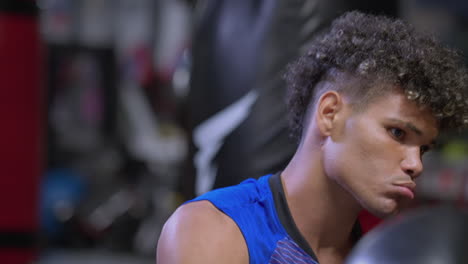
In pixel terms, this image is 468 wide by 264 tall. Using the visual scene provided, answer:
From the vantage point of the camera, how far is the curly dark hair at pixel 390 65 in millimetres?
1188

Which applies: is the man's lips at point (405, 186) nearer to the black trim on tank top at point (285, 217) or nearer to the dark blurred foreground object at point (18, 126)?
the black trim on tank top at point (285, 217)

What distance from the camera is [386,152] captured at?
3.79 ft

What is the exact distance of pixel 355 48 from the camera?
1.25m

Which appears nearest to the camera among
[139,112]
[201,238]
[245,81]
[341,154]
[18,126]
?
[201,238]

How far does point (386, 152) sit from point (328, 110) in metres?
0.14

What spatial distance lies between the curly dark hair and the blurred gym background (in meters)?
0.28

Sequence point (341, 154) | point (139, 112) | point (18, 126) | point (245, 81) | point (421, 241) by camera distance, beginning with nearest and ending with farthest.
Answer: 1. point (421, 241)
2. point (341, 154)
3. point (245, 81)
4. point (18, 126)
5. point (139, 112)

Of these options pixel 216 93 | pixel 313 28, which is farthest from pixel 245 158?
pixel 313 28

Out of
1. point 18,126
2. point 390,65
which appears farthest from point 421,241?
point 18,126

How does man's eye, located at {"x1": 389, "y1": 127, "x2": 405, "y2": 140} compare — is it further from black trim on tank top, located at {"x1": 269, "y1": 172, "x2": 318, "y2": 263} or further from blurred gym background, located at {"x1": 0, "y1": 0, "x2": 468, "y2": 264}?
blurred gym background, located at {"x1": 0, "y1": 0, "x2": 468, "y2": 264}

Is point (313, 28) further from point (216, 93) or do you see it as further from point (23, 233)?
point (23, 233)

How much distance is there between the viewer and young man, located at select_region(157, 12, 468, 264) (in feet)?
3.78

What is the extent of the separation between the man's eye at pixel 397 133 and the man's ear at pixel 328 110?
0.35 ft

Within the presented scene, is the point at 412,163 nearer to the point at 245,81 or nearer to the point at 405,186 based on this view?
the point at 405,186
